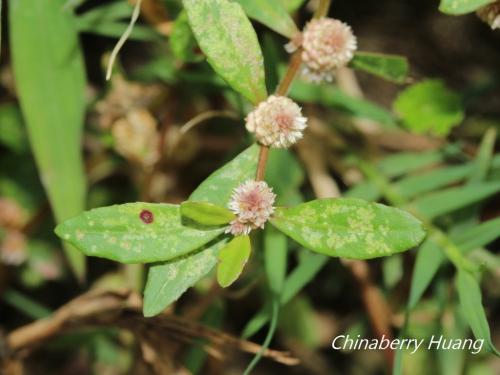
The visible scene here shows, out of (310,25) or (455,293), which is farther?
(455,293)

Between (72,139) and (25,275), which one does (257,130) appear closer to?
(72,139)

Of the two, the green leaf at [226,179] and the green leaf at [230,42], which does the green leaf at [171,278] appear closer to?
the green leaf at [226,179]

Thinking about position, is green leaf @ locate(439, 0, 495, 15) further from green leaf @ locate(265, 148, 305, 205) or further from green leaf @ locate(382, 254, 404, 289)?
green leaf @ locate(382, 254, 404, 289)

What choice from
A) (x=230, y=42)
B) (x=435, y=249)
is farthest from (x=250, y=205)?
(x=435, y=249)

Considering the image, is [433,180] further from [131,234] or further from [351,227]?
[131,234]

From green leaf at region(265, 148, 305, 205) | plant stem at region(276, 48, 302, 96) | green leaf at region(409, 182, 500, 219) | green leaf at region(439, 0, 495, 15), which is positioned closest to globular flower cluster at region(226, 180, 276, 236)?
plant stem at region(276, 48, 302, 96)

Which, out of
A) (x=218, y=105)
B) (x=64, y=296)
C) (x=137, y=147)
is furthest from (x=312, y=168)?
(x=64, y=296)
